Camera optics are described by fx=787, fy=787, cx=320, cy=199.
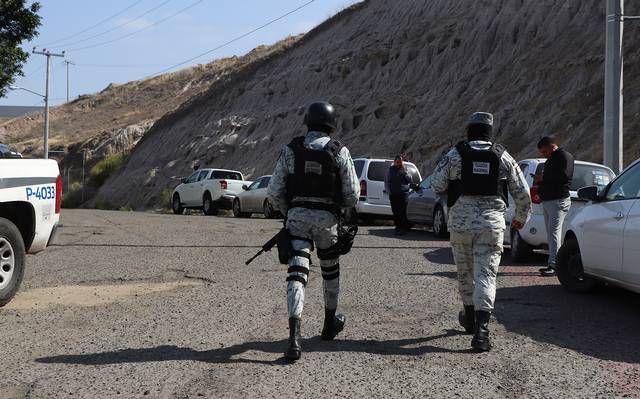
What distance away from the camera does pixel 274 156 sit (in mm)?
38781

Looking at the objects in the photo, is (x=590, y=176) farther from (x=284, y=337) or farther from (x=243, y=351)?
(x=243, y=351)

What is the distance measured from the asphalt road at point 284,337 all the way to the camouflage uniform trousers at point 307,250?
442 millimetres

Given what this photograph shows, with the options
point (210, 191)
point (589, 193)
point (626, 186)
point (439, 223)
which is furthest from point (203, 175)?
point (626, 186)

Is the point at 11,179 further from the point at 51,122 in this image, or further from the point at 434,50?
the point at 51,122

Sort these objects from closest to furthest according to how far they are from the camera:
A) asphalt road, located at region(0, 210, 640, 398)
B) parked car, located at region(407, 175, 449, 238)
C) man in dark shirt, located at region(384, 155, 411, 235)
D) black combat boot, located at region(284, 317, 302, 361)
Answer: asphalt road, located at region(0, 210, 640, 398), black combat boot, located at region(284, 317, 302, 361), parked car, located at region(407, 175, 449, 238), man in dark shirt, located at region(384, 155, 411, 235)

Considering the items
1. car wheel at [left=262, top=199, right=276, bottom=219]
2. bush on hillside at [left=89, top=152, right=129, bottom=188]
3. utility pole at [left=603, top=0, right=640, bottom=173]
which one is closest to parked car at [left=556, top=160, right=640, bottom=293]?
utility pole at [left=603, top=0, right=640, bottom=173]

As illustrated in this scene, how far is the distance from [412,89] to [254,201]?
12.9m

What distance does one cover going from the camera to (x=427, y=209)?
668 inches

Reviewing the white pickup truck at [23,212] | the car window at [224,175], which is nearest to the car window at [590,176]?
the white pickup truck at [23,212]

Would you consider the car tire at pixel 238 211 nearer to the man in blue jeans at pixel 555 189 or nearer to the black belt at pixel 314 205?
the man in blue jeans at pixel 555 189

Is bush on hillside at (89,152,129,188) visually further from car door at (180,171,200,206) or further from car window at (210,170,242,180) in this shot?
car window at (210,170,242,180)

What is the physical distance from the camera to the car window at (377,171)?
63.7 feet

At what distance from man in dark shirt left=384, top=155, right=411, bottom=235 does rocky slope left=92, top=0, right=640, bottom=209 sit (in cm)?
730

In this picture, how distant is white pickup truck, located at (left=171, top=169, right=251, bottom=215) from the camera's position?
90.1ft
